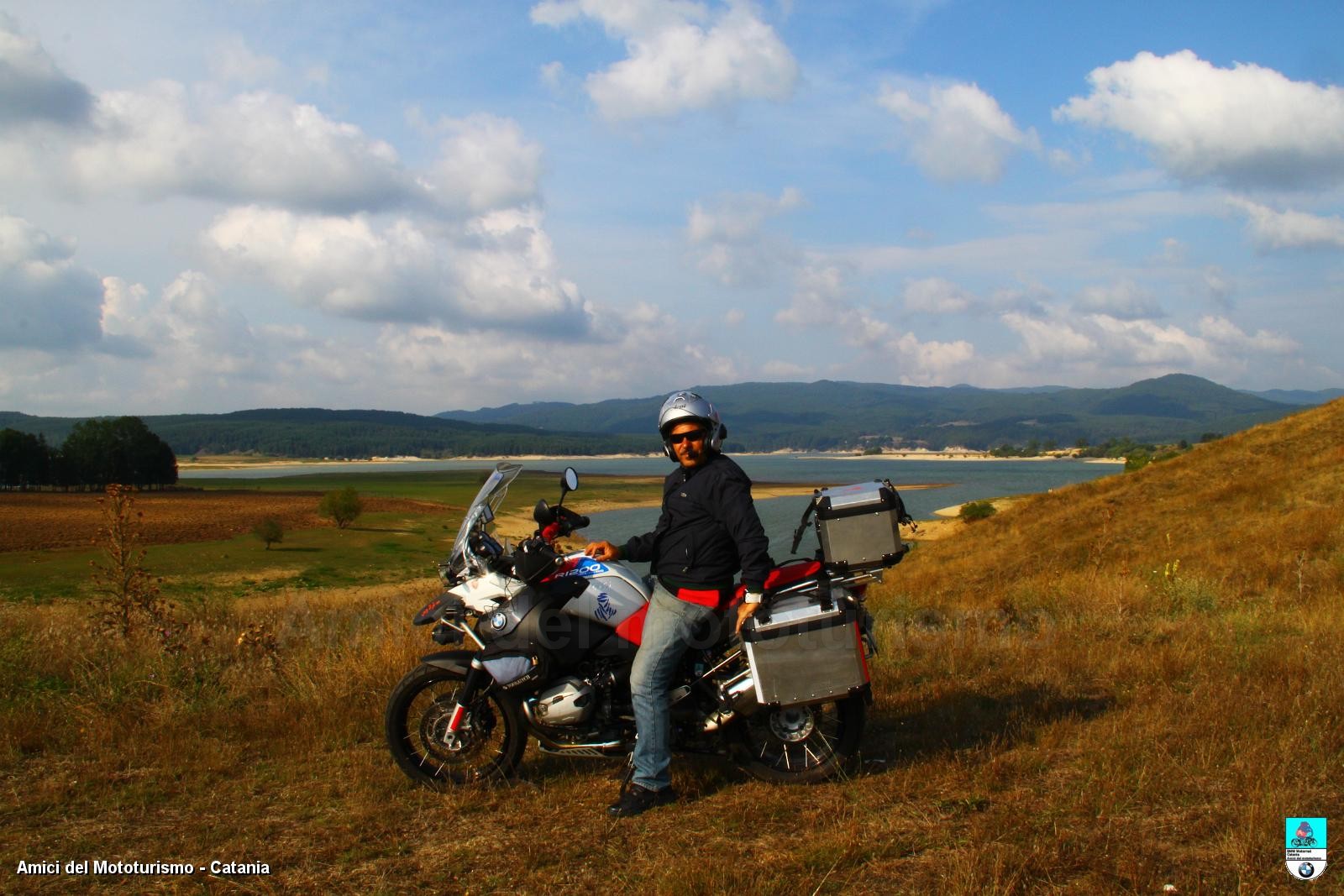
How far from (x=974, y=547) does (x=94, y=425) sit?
10188cm

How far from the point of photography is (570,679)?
491 cm

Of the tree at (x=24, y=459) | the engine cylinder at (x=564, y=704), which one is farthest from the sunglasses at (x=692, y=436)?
the tree at (x=24, y=459)

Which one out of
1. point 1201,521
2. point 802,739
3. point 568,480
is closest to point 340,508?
point 1201,521

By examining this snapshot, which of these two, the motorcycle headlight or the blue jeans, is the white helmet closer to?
the blue jeans

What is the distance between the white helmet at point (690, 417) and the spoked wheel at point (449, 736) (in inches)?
66.5

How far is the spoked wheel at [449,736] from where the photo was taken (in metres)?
4.95

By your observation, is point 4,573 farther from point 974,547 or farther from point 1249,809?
point 1249,809

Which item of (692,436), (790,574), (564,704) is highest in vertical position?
(692,436)

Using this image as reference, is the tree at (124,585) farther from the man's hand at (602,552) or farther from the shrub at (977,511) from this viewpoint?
the shrub at (977,511)

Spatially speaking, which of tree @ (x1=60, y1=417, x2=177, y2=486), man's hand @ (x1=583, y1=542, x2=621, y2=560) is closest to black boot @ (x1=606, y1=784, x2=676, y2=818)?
man's hand @ (x1=583, y1=542, x2=621, y2=560)

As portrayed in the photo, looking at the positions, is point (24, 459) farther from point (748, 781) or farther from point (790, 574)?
point (790, 574)

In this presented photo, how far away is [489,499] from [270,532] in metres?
60.7

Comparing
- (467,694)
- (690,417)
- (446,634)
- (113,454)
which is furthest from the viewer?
(113,454)

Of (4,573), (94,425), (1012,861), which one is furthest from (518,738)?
(94,425)
